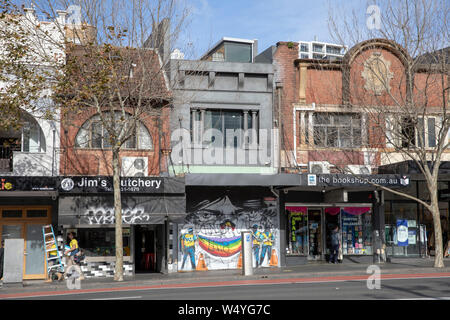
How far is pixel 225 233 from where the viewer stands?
75.8 ft

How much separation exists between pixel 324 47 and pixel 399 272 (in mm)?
119766

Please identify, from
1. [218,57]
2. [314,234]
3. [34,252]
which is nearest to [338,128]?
[314,234]

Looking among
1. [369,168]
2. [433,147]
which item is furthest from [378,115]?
[433,147]

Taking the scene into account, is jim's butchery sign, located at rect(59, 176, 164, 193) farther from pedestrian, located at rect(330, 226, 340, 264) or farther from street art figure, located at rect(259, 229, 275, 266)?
pedestrian, located at rect(330, 226, 340, 264)

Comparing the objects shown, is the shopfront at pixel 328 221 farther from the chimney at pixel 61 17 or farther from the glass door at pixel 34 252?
the chimney at pixel 61 17

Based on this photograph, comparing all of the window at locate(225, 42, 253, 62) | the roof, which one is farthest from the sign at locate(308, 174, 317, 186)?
the window at locate(225, 42, 253, 62)

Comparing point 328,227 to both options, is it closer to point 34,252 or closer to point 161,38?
point 161,38

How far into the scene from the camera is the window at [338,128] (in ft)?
78.7

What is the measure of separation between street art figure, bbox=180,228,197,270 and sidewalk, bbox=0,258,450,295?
0.87 m

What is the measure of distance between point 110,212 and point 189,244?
12.2ft

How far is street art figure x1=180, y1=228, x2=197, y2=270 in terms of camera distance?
22531 millimetres

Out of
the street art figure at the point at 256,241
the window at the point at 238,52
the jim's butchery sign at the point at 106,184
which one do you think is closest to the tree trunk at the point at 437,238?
the street art figure at the point at 256,241

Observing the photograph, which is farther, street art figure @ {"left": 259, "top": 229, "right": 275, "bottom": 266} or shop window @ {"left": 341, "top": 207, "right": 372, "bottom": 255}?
shop window @ {"left": 341, "top": 207, "right": 372, "bottom": 255}

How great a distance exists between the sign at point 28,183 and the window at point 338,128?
1118cm
